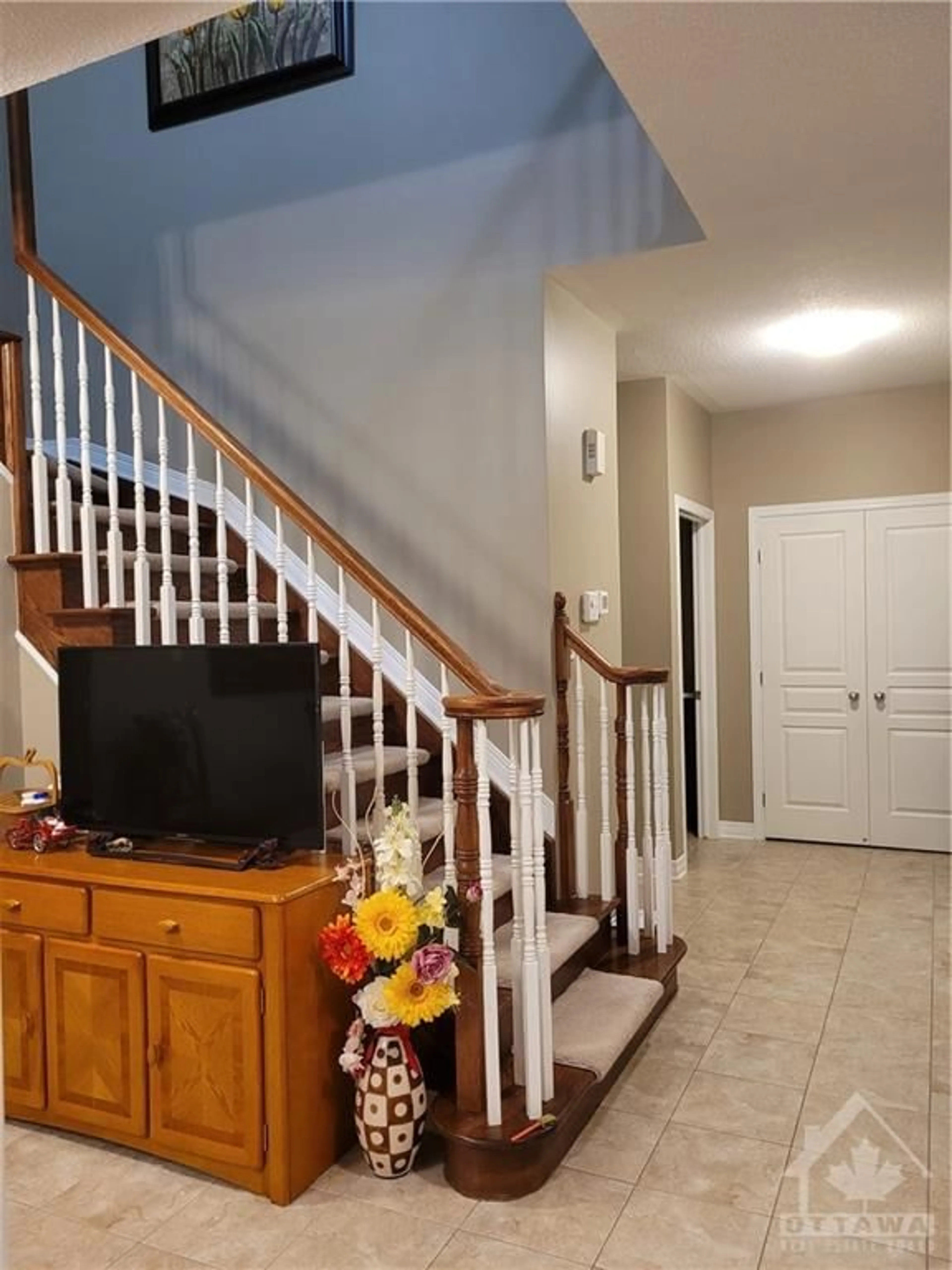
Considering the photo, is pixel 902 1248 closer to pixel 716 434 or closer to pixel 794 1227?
pixel 794 1227

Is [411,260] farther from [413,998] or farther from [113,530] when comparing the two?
[413,998]

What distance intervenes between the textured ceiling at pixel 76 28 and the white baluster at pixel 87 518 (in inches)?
54.6

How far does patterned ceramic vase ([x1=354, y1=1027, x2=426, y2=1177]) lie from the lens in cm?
240

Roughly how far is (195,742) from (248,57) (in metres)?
3.35

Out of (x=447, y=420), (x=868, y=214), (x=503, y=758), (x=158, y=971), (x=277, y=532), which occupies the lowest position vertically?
(x=158, y=971)

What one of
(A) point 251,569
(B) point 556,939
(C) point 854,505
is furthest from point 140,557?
(C) point 854,505

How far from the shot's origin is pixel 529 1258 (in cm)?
214

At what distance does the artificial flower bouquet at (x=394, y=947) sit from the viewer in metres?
2.35

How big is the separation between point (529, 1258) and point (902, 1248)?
0.85m

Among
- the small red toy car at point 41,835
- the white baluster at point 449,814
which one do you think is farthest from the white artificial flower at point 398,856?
the small red toy car at point 41,835

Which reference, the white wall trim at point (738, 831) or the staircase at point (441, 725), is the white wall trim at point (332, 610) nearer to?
the staircase at point (441, 725)

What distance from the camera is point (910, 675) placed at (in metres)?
5.55

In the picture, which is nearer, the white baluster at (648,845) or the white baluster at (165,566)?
the white baluster at (165,566)

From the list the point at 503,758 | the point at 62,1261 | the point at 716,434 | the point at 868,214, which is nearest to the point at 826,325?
the point at 868,214
